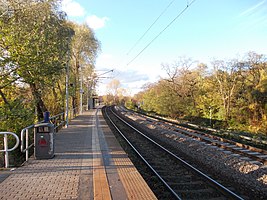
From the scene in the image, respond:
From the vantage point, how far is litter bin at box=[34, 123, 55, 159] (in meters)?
7.80

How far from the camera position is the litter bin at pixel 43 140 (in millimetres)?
7801

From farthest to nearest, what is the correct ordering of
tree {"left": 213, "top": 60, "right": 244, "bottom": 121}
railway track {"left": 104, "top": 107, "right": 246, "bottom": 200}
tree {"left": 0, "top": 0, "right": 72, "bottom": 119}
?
tree {"left": 213, "top": 60, "right": 244, "bottom": 121}, tree {"left": 0, "top": 0, "right": 72, "bottom": 119}, railway track {"left": 104, "top": 107, "right": 246, "bottom": 200}

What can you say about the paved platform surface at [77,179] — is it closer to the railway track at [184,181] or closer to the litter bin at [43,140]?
the litter bin at [43,140]

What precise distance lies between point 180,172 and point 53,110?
1646 centimetres

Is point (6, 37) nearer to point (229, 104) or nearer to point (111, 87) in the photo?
point (229, 104)

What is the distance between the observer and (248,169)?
339 inches

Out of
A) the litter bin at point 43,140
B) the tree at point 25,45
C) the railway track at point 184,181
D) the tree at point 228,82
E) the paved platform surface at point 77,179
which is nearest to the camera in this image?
the paved platform surface at point 77,179

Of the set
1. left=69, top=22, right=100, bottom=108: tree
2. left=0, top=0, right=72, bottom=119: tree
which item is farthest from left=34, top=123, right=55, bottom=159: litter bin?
left=69, top=22, right=100, bottom=108: tree

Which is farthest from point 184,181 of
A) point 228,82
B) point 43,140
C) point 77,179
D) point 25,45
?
point 228,82

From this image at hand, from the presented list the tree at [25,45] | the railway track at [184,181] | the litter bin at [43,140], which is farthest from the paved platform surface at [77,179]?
the tree at [25,45]

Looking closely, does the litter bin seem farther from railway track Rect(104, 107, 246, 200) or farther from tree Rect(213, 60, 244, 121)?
tree Rect(213, 60, 244, 121)

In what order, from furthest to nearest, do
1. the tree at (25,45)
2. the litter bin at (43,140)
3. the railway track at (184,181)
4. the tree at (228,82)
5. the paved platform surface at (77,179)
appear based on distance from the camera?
the tree at (228,82)
the tree at (25,45)
the litter bin at (43,140)
the railway track at (184,181)
the paved platform surface at (77,179)

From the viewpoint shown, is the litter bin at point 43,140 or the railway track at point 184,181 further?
the litter bin at point 43,140

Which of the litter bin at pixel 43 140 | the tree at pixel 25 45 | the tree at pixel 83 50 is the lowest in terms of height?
the litter bin at pixel 43 140
